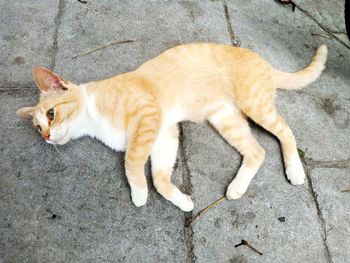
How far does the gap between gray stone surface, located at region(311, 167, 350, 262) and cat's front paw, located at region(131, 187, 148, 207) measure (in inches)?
44.4

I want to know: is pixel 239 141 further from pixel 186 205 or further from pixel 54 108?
pixel 54 108

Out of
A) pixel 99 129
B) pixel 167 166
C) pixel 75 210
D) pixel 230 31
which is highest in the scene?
pixel 230 31

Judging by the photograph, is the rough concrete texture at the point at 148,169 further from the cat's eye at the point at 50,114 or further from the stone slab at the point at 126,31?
the cat's eye at the point at 50,114

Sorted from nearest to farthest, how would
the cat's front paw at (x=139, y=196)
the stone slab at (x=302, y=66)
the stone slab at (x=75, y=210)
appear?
1. the stone slab at (x=75, y=210)
2. the cat's front paw at (x=139, y=196)
3. the stone slab at (x=302, y=66)

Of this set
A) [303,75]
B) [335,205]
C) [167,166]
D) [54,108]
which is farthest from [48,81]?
[335,205]

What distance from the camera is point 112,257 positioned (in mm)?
2033

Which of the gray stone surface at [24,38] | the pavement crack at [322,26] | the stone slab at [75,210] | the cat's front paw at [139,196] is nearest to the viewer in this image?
the stone slab at [75,210]

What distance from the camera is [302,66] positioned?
304 centimetres

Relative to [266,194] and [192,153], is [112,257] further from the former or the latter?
[266,194]

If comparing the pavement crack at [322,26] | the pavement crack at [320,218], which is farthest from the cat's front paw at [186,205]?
the pavement crack at [322,26]

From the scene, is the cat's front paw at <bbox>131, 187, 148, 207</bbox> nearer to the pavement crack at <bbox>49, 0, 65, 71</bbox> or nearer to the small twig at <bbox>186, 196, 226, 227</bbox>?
the small twig at <bbox>186, 196, 226, 227</bbox>

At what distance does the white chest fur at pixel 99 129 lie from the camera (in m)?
2.35

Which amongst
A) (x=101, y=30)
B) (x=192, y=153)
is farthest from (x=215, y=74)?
→ (x=101, y=30)

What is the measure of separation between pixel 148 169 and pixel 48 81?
0.88m
